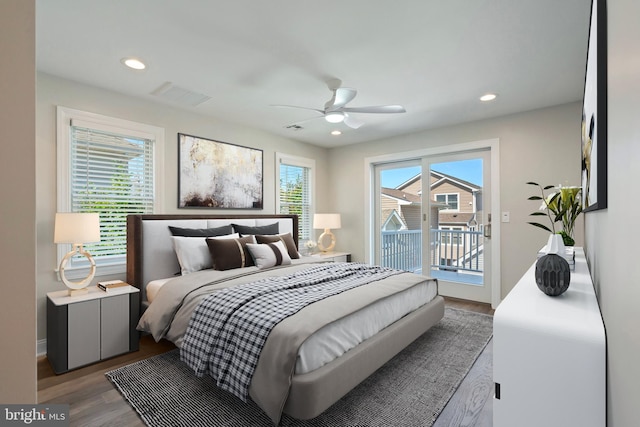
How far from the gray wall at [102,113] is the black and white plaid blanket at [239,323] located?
1620 mm

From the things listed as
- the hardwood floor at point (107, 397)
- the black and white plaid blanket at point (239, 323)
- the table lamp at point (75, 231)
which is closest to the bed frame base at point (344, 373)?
the black and white plaid blanket at point (239, 323)

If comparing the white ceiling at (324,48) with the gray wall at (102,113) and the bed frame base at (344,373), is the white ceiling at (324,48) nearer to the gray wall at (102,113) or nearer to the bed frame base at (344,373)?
the gray wall at (102,113)

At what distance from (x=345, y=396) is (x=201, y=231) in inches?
89.7

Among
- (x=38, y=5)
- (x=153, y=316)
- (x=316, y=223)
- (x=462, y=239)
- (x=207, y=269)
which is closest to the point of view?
(x=38, y=5)

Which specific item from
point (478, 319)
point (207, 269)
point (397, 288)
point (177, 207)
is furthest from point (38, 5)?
point (478, 319)

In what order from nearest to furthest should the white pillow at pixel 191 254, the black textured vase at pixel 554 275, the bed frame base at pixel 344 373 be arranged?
1. the black textured vase at pixel 554 275
2. the bed frame base at pixel 344 373
3. the white pillow at pixel 191 254

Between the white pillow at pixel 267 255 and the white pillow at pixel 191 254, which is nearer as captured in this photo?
the white pillow at pixel 191 254

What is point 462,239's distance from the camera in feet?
14.0

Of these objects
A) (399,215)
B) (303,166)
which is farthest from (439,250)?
(303,166)

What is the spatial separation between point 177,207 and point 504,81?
3.69 meters

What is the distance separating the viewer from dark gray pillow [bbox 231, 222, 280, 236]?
3.78 m

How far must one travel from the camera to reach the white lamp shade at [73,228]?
242 cm

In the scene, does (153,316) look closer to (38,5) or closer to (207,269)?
(207,269)

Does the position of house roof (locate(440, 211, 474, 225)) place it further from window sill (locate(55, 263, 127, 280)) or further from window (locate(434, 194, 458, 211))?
window sill (locate(55, 263, 127, 280))
